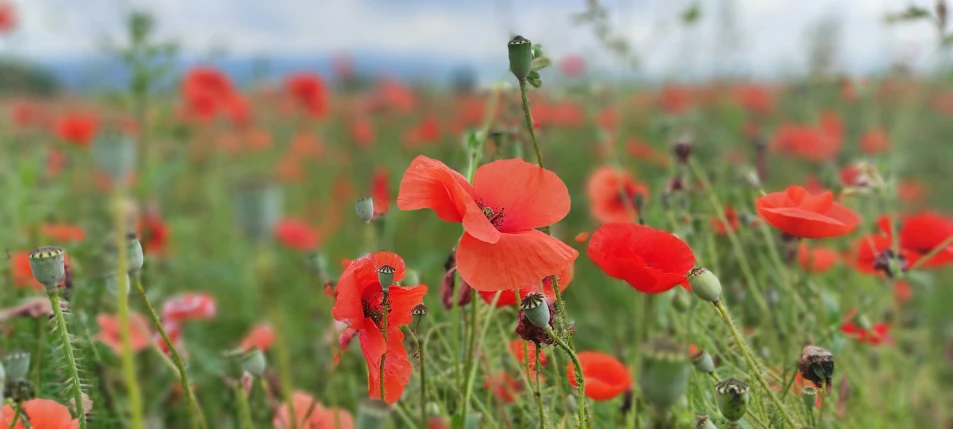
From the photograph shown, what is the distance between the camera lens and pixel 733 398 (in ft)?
1.80

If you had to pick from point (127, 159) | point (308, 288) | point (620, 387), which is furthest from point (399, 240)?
point (620, 387)

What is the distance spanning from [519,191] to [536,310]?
150mm

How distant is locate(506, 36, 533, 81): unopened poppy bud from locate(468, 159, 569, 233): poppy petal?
0.10 meters

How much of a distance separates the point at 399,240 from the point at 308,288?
1.14ft

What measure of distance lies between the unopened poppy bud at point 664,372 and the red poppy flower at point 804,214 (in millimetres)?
358

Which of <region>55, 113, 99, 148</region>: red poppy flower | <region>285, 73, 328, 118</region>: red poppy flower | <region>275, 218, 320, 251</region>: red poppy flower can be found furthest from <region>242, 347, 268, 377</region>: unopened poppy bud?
<region>285, 73, 328, 118</region>: red poppy flower

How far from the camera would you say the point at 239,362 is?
0.76m

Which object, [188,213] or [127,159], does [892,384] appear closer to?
[127,159]

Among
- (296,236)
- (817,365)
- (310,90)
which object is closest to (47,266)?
(817,365)

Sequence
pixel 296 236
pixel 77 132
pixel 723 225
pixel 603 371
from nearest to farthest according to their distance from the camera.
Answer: pixel 603 371 < pixel 723 225 < pixel 77 132 < pixel 296 236

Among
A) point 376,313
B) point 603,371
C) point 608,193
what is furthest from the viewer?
point 608,193

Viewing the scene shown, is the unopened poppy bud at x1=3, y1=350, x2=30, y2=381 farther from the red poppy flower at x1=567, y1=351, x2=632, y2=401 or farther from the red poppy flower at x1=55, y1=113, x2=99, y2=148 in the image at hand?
the red poppy flower at x1=55, y1=113, x2=99, y2=148

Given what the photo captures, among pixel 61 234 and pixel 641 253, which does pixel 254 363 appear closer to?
pixel 641 253

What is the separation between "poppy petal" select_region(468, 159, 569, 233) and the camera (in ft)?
2.11
